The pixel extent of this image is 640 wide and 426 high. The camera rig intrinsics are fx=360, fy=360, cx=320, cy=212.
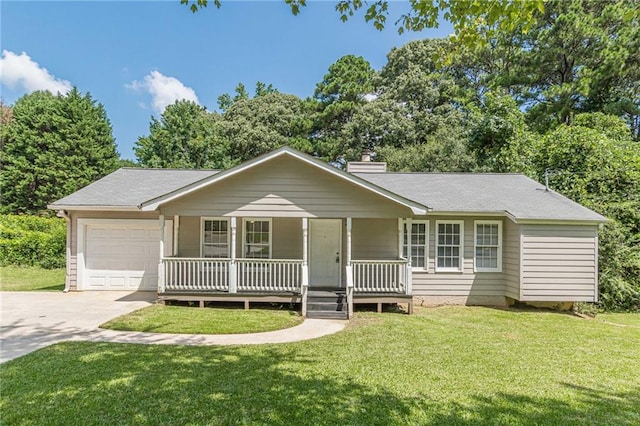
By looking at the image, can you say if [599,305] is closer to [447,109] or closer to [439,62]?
[439,62]

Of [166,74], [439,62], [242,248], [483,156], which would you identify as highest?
[166,74]

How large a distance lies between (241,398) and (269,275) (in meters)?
5.67

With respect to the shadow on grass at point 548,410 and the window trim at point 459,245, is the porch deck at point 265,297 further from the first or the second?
the shadow on grass at point 548,410

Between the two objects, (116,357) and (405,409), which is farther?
(116,357)

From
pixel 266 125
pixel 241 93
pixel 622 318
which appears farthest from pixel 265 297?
pixel 241 93

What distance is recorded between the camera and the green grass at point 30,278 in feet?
39.7

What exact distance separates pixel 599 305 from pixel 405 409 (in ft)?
33.9

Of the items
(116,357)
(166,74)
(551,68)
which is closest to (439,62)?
(116,357)

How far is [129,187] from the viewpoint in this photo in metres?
12.5

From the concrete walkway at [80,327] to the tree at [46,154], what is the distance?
1947cm

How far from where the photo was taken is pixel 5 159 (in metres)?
26.2

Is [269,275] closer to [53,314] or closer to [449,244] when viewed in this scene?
[53,314]

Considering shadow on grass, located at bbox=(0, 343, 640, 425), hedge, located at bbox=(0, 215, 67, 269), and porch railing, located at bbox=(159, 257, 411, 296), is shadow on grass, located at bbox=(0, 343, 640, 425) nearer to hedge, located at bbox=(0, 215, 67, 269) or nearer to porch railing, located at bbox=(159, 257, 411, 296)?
porch railing, located at bbox=(159, 257, 411, 296)

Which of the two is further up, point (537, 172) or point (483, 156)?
point (483, 156)
